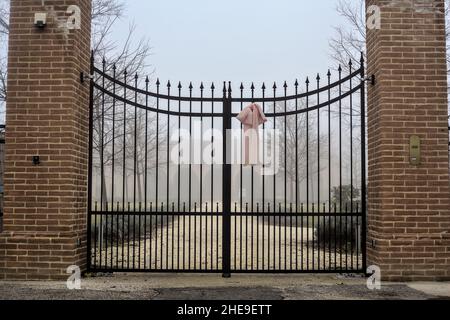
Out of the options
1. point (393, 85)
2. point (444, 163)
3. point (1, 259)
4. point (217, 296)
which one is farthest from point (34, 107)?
point (444, 163)

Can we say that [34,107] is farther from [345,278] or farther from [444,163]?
[444,163]

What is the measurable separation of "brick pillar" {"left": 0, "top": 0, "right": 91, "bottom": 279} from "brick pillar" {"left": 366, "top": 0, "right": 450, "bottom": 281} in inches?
167

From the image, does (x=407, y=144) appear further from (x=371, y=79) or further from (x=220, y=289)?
(x=220, y=289)

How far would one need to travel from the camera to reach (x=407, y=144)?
6859 millimetres

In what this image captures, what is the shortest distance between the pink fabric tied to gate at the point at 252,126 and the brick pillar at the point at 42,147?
2413mm

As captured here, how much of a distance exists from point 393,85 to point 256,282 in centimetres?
330

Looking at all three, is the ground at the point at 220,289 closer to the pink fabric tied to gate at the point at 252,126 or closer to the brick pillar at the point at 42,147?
the brick pillar at the point at 42,147

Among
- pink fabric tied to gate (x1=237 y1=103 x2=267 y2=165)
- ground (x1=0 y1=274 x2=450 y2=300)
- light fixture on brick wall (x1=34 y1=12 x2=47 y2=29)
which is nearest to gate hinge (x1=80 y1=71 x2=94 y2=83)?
light fixture on brick wall (x1=34 y1=12 x2=47 y2=29)

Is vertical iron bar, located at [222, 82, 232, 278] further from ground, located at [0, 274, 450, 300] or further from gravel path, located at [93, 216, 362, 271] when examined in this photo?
ground, located at [0, 274, 450, 300]

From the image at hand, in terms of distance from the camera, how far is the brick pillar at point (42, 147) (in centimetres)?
687

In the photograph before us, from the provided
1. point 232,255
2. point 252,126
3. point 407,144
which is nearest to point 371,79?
point 407,144

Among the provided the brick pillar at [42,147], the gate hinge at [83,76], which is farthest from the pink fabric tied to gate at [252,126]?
the brick pillar at [42,147]

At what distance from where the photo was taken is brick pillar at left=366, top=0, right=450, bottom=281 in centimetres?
680

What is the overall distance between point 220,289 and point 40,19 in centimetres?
444
